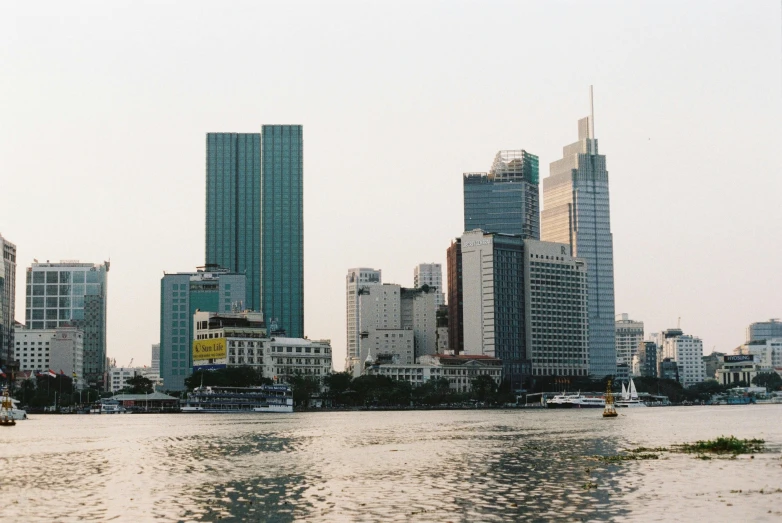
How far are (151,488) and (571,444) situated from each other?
56569 mm

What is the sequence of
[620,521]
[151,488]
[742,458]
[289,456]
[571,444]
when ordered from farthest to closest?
[571,444], [289,456], [742,458], [151,488], [620,521]

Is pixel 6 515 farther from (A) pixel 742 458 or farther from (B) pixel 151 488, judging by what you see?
(A) pixel 742 458

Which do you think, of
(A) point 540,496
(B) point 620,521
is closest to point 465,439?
(A) point 540,496

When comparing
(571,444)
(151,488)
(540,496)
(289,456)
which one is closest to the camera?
(540,496)

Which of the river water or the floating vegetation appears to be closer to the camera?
the river water

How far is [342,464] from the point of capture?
303ft

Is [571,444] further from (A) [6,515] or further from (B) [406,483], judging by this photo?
(A) [6,515]

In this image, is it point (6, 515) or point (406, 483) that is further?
point (406, 483)

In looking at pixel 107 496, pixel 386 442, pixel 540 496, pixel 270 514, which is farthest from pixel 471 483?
pixel 386 442

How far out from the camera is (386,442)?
416 ft

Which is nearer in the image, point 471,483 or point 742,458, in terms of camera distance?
point 471,483

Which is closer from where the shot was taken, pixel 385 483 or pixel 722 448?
pixel 385 483

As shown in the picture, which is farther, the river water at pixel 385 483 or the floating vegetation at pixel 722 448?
the floating vegetation at pixel 722 448

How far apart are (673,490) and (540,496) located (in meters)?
8.83
